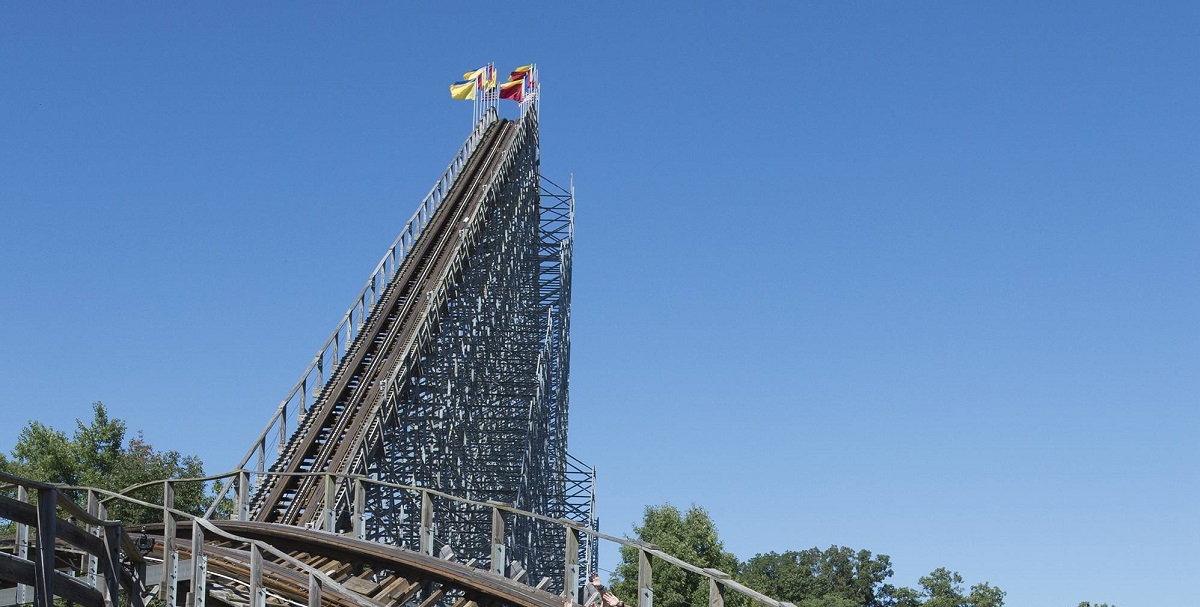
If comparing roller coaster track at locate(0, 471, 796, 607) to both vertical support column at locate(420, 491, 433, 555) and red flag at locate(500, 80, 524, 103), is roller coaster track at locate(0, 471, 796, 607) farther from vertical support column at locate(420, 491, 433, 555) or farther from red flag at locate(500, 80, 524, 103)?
red flag at locate(500, 80, 524, 103)

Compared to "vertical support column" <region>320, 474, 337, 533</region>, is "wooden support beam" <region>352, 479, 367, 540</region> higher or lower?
lower

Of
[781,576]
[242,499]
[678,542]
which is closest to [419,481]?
[242,499]

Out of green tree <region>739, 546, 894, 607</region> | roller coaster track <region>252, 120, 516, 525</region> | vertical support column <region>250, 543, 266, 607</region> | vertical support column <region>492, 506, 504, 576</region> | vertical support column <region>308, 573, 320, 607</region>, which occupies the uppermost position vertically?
green tree <region>739, 546, 894, 607</region>

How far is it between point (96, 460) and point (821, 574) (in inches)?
1505

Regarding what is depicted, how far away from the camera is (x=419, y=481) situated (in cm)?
2220

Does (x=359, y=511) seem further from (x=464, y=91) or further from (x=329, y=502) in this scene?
(x=464, y=91)

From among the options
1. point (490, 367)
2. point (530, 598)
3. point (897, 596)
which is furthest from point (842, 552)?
point (530, 598)

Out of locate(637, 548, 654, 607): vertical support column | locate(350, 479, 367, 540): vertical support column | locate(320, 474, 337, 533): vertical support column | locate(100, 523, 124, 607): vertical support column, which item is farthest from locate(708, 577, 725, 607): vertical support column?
locate(320, 474, 337, 533): vertical support column

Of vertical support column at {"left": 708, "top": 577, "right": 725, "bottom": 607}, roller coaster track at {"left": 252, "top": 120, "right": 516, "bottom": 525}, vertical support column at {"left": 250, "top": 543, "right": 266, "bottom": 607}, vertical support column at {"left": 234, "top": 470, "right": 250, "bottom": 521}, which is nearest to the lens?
vertical support column at {"left": 708, "top": 577, "right": 725, "bottom": 607}

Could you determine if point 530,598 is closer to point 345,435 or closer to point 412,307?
point 345,435

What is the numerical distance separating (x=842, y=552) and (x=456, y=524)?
4944cm

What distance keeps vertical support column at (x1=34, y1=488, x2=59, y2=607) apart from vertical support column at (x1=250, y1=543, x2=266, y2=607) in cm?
126

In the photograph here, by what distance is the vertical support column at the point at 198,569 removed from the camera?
370 inches

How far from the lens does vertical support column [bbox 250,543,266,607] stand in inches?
343
